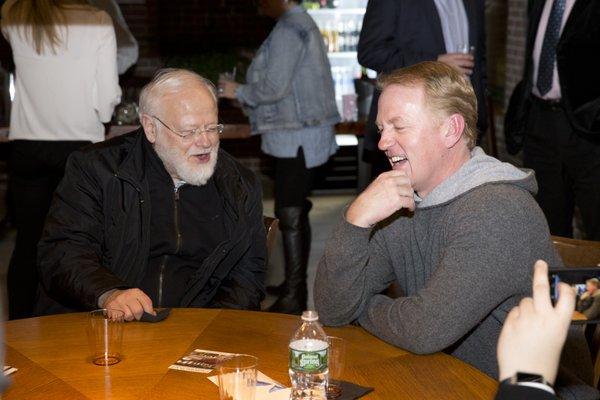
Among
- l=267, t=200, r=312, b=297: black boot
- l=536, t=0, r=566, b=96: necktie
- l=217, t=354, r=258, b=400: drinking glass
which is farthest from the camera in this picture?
l=267, t=200, r=312, b=297: black boot

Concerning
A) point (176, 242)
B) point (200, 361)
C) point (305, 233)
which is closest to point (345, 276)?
point (200, 361)

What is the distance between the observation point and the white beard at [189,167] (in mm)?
3244

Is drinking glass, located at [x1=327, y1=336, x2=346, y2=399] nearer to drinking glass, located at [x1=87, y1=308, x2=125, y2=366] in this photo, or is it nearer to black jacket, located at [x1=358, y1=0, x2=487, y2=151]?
drinking glass, located at [x1=87, y1=308, x2=125, y2=366]

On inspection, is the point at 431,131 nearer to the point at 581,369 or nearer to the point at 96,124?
the point at 581,369

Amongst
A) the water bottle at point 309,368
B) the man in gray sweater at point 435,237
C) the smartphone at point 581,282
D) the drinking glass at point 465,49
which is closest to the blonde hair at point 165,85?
the man in gray sweater at point 435,237

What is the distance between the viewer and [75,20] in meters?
4.50

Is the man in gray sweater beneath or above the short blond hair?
beneath

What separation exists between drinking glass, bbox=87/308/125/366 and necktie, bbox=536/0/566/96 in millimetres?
2764

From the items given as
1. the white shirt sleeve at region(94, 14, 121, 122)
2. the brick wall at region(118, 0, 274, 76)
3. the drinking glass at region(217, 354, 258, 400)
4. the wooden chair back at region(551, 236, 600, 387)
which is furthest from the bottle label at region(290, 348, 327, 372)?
the brick wall at region(118, 0, 274, 76)

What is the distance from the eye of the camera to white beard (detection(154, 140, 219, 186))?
10.6 ft

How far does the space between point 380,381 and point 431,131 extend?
0.76 m

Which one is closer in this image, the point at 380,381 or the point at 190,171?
the point at 380,381

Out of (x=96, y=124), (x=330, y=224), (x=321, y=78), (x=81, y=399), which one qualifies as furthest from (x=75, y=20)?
(x=330, y=224)

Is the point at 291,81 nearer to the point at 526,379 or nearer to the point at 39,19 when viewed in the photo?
the point at 39,19
